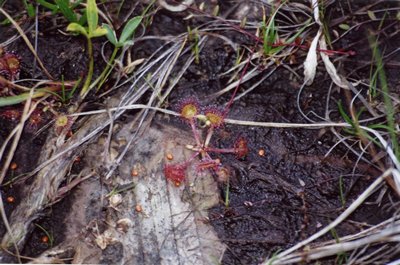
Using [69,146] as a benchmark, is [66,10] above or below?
above

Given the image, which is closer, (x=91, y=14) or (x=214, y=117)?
(x=91, y=14)

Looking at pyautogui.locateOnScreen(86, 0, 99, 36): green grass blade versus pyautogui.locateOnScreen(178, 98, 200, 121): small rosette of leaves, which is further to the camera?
pyautogui.locateOnScreen(178, 98, 200, 121): small rosette of leaves

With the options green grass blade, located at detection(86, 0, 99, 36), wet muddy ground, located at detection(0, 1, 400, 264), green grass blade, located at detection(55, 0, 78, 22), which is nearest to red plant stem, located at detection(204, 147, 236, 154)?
wet muddy ground, located at detection(0, 1, 400, 264)

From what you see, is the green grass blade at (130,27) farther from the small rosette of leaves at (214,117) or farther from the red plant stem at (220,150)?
the red plant stem at (220,150)

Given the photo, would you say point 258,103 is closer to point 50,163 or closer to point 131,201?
point 131,201

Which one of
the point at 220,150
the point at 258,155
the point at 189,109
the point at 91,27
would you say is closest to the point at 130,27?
the point at 91,27

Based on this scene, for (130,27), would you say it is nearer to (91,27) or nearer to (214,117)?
(91,27)

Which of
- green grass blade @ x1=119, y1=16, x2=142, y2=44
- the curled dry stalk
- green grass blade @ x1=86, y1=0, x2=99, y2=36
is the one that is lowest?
the curled dry stalk

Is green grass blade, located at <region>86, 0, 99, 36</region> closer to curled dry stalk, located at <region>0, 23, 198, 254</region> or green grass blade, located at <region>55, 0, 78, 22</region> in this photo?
green grass blade, located at <region>55, 0, 78, 22</region>

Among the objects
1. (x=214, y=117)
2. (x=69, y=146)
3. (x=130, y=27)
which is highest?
(x=130, y=27)
